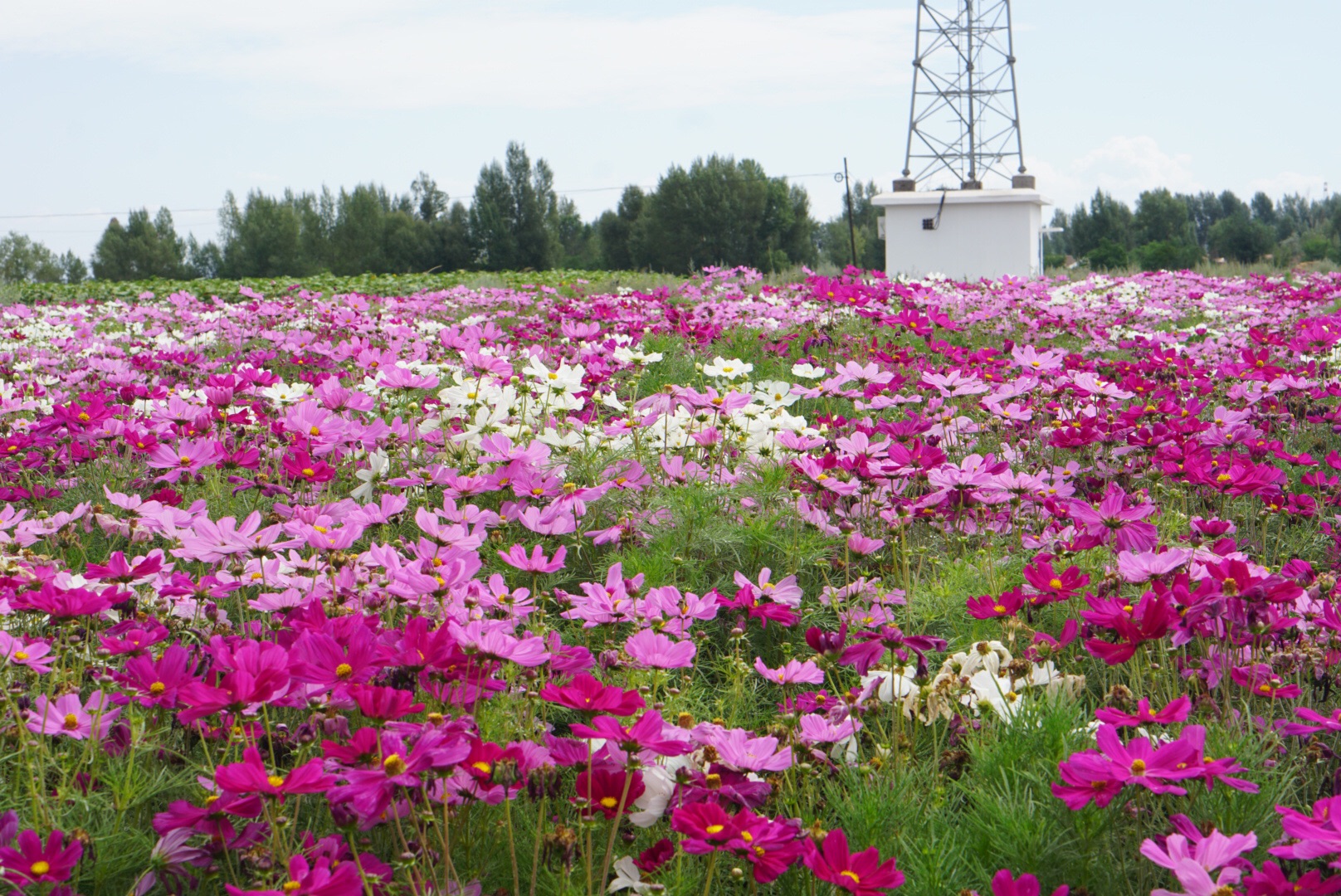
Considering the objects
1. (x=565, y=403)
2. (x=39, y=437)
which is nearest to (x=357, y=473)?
(x=565, y=403)

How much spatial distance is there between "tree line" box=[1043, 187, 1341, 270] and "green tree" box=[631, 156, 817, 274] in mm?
10870

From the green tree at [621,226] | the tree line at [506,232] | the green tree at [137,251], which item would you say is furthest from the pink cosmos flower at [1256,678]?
the green tree at [137,251]

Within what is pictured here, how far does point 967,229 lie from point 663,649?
19455mm

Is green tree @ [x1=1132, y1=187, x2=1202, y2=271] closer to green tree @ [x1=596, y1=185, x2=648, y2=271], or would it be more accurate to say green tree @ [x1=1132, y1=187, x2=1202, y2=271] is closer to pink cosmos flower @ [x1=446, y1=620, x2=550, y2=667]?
green tree @ [x1=596, y1=185, x2=648, y2=271]

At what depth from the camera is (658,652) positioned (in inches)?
62.8

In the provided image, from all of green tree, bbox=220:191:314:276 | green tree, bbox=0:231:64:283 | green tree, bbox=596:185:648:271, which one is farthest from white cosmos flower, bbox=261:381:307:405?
green tree, bbox=0:231:64:283

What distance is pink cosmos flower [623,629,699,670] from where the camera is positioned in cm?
157

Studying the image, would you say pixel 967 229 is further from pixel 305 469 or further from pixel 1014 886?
pixel 1014 886

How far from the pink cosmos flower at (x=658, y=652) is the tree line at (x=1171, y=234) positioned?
102 feet

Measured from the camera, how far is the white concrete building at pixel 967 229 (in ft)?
64.2

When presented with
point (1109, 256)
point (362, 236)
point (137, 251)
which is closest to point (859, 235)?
point (1109, 256)

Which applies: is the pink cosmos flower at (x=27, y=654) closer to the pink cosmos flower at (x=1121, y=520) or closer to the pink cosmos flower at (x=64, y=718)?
the pink cosmos flower at (x=64, y=718)

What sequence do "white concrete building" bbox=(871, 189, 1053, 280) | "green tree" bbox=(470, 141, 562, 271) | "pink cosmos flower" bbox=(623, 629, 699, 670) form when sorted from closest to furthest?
"pink cosmos flower" bbox=(623, 629, 699, 670)
"white concrete building" bbox=(871, 189, 1053, 280)
"green tree" bbox=(470, 141, 562, 271)

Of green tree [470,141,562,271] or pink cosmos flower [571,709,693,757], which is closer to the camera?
pink cosmos flower [571,709,693,757]
